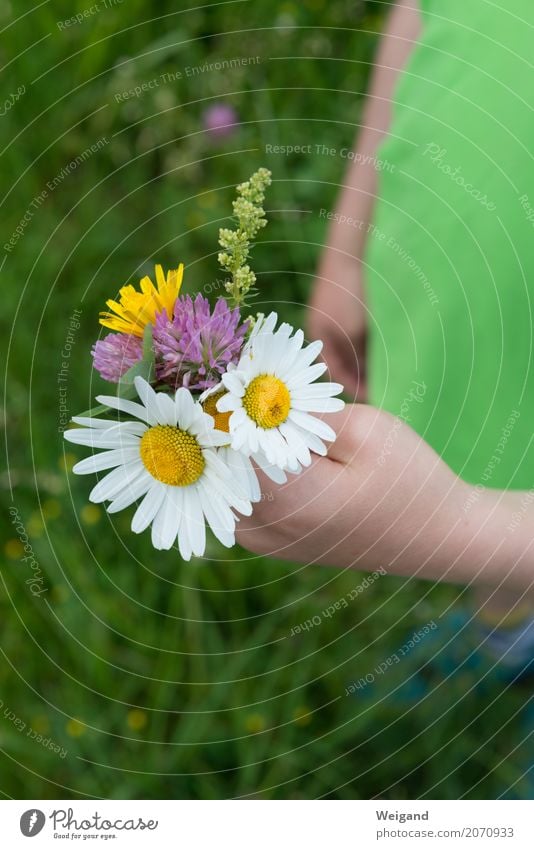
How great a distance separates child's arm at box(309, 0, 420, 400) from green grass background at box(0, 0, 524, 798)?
0.16 meters

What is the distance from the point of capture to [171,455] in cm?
33

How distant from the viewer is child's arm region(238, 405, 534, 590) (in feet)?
1.37

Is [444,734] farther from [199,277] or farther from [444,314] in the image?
[199,277]
